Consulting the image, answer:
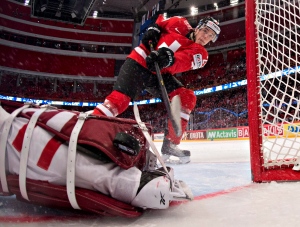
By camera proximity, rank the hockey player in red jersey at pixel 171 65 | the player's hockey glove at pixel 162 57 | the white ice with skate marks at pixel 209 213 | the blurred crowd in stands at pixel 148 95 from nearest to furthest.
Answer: the white ice with skate marks at pixel 209 213 → the player's hockey glove at pixel 162 57 → the hockey player in red jersey at pixel 171 65 → the blurred crowd in stands at pixel 148 95

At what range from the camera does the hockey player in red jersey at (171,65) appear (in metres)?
1.74

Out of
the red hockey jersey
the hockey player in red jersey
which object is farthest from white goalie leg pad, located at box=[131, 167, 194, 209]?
the red hockey jersey

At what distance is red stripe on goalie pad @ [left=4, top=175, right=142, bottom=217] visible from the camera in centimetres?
67

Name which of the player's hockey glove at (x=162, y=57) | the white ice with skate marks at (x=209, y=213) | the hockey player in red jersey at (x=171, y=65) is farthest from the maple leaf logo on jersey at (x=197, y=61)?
the white ice with skate marks at (x=209, y=213)

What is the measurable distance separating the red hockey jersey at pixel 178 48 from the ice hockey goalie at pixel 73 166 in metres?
1.19

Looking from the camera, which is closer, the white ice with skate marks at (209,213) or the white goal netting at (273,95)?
the white ice with skate marks at (209,213)

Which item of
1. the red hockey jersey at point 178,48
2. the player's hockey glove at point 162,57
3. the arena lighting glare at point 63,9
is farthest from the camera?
the arena lighting glare at point 63,9

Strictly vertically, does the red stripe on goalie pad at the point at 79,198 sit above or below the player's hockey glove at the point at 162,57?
below

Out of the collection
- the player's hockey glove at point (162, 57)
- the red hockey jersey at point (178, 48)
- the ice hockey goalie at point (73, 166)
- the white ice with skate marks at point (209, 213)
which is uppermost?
the red hockey jersey at point (178, 48)

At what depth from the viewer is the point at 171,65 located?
1724mm

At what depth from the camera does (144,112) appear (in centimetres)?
1611

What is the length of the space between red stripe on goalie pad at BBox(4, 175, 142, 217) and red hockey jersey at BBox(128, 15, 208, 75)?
1.27 m

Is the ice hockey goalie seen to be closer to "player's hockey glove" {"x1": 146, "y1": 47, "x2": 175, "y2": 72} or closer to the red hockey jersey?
"player's hockey glove" {"x1": 146, "y1": 47, "x2": 175, "y2": 72}

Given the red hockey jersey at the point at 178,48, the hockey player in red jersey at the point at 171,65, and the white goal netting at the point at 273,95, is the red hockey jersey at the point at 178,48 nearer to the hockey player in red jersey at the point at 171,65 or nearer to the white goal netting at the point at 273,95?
the hockey player in red jersey at the point at 171,65
